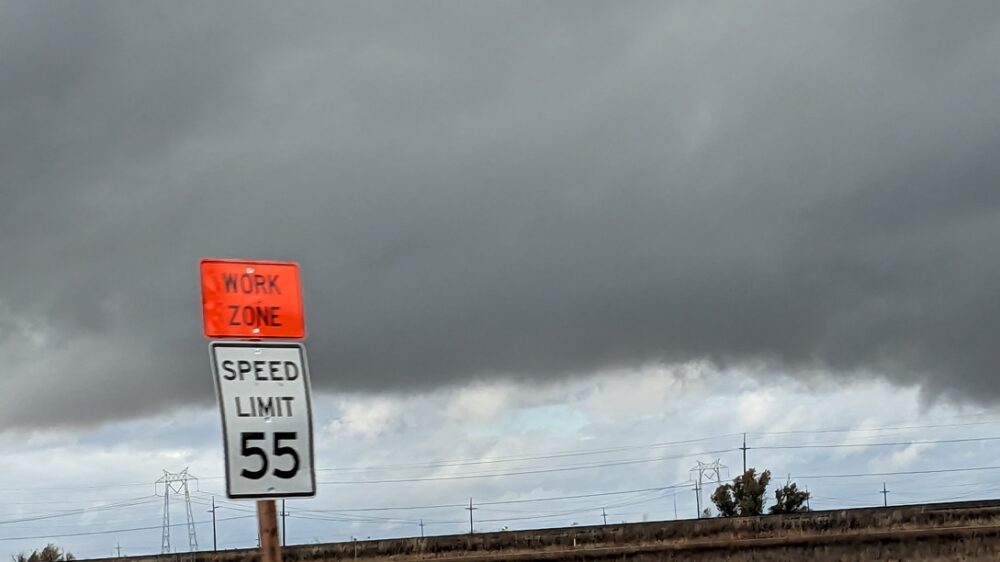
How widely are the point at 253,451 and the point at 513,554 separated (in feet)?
108

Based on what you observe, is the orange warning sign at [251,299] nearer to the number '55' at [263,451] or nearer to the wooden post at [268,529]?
the number '55' at [263,451]

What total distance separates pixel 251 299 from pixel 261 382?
65cm

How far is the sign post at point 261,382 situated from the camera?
10.1m

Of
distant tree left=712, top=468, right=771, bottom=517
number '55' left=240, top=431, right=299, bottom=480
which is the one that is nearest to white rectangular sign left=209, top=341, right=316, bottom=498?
number '55' left=240, top=431, right=299, bottom=480

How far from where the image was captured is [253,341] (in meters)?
10.4

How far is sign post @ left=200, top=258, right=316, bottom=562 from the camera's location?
10086mm

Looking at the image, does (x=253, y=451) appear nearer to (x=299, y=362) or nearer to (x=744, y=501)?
(x=299, y=362)

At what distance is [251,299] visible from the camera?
411 inches

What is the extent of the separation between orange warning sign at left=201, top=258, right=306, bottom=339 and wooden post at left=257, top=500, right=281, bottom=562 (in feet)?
4.21

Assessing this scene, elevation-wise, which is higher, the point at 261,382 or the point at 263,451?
the point at 261,382

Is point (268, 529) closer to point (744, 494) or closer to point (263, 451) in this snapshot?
point (263, 451)

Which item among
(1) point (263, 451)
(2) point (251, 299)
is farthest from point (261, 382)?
(2) point (251, 299)

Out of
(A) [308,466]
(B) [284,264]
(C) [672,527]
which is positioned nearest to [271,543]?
(A) [308,466]

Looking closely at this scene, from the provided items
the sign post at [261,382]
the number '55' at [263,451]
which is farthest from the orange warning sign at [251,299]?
the number '55' at [263,451]
